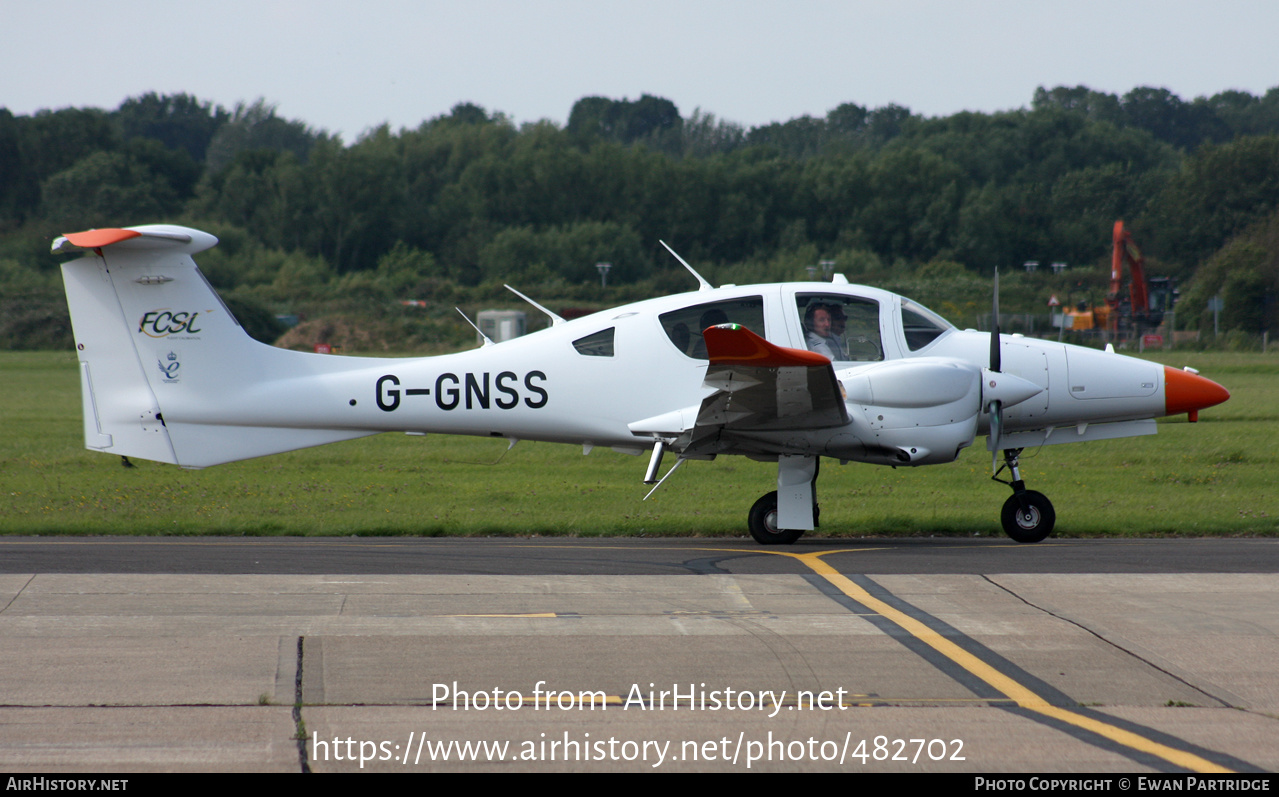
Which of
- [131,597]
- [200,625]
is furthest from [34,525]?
[200,625]

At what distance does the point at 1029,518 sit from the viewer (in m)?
11.8

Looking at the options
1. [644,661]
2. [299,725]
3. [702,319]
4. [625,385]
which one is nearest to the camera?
[299,725]

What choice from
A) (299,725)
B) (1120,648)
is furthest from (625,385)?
(299,725)

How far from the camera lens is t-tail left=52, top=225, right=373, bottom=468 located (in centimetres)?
1165

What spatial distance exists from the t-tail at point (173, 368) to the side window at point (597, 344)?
240 centimetres

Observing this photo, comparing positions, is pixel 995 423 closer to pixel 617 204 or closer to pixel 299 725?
pixel 299 725

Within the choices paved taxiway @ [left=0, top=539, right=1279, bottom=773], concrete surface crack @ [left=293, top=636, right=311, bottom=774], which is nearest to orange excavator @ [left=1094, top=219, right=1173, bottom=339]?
paved taxiway @ [left=0, top=539, right=1279, bottom=773]

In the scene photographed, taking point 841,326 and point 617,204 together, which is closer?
point 841,326

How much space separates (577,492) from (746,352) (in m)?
6.48

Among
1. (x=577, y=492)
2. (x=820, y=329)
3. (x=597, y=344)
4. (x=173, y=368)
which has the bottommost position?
(x=577, y=492)

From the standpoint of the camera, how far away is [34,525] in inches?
504

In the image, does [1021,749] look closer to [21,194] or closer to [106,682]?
[106,682]

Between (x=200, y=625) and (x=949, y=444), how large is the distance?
6.87 metres

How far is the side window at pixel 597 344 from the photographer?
11820 millimetres
